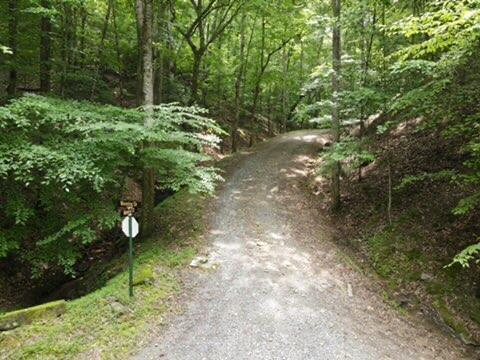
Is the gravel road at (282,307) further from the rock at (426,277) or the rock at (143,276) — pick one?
the rock at (426,277)

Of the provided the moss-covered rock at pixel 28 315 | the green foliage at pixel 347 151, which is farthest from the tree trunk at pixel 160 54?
the moss-covered rock at pixel 28 315

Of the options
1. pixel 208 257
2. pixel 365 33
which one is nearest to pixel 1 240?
pixel 208 257

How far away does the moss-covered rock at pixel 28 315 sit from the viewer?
6363mm

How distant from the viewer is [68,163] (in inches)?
300

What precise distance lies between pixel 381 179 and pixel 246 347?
8742 millimetres

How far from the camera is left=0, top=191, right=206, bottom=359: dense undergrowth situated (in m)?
5.96

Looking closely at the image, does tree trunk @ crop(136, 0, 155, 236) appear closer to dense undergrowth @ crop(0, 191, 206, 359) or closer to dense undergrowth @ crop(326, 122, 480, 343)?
dense undergrowth @ crop(0, 191, 206, 359)

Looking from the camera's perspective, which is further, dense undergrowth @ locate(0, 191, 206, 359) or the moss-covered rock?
the moss-covered rock

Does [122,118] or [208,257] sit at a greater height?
[122,118]

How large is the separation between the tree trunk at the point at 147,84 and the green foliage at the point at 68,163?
1.38 ft

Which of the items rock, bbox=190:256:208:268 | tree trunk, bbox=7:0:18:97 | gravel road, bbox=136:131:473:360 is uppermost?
tree trunk, bbox=7:0:18:97

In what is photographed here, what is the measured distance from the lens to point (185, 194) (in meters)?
13.0

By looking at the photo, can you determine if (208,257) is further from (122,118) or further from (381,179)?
(381,179)

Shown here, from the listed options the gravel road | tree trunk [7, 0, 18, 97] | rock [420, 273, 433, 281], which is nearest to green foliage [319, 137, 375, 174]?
the gravel road
